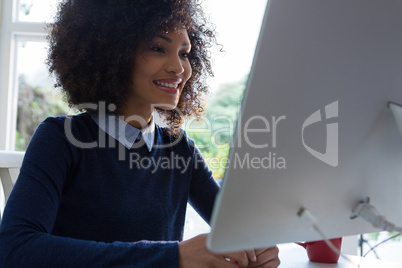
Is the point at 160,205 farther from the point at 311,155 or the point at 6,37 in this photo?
the point at 6,37

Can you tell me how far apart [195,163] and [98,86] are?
→ 381mm

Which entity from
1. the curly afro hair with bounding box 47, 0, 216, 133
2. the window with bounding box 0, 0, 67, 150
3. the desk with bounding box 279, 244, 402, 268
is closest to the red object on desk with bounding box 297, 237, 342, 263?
the desk with bounding box 279, 244, 402, 268

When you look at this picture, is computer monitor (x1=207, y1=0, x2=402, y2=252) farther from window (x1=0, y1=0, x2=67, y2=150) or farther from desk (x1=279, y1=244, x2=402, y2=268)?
window (x1=0, y1=0, x2=67, y2=150)

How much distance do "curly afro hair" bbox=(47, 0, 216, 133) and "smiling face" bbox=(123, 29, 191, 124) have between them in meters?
0.02

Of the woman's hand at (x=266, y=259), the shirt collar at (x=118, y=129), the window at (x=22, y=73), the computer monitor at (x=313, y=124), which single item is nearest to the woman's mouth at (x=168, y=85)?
the shirt collar at (x=118, y=129)

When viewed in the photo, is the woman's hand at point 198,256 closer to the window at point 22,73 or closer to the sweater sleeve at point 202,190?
the sweater sleeve at point 202,190

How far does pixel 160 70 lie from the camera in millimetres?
1120

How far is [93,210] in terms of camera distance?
3.33 ft

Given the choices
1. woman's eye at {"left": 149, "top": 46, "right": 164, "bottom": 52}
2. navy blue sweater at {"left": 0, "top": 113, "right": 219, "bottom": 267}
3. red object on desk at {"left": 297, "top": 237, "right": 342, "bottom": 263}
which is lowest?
red object on desk at {"left": 297, "top": 237, "right": 342, "bottom": 263}

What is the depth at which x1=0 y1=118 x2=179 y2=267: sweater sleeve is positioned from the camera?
68 centimetres

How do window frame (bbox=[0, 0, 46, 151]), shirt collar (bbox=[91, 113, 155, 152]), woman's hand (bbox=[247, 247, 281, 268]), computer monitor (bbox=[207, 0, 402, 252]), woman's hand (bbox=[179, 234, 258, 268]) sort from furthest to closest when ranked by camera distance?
window frame (bbox=[0, 0, 46, 151]) → shirt collar (bbox=[91, 113, 155, 152]) → woman's hand (bbox=[247, 247, 281, 268]) → woman's hand (bbox=[179, 234, 258, 268]) → computer monitor (bbox=[207, 0, 402, 252])

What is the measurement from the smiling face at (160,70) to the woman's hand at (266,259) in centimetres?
50

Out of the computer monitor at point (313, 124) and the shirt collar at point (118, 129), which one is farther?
the shirt collar at point (118, 129)

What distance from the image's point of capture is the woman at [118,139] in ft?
3.10
